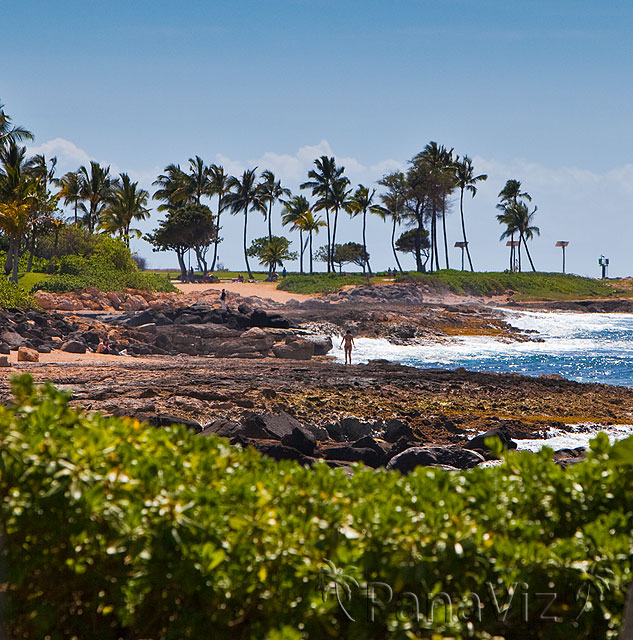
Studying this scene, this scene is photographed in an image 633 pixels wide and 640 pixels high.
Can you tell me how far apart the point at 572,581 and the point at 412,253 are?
89.6 m

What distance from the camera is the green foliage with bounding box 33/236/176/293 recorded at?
51156 mm

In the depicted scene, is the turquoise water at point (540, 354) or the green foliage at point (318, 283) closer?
the turquoise water at point (540, 354)

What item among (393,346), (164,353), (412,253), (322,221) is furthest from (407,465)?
(412,253)

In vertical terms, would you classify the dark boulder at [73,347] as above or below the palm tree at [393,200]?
below

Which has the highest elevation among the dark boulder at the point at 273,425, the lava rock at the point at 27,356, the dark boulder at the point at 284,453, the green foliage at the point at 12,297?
the green foliage at the point at 12,297

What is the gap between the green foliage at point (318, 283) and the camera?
6781 centimetres

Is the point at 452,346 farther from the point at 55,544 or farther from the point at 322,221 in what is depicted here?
the point at 322,221

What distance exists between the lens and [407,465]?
1155 centimetres

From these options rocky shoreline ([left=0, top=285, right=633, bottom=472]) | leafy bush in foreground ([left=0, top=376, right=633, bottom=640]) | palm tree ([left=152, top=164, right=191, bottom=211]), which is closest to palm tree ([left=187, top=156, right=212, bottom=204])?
palm tree ([left=152, top=164, right=191, bottom=211])

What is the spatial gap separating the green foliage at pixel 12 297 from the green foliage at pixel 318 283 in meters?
34.1

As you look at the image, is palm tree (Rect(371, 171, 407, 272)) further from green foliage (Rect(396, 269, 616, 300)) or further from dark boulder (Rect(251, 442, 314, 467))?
dark boulder (Rect(251, 442, 314, 467))

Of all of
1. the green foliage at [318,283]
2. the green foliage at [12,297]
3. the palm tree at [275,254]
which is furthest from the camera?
the palm tree at [275,254]

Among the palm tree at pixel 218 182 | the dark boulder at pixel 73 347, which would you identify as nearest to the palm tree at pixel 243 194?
the palm tree at pixel 218 182

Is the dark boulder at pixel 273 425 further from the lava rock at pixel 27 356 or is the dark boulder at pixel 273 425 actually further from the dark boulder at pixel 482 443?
the lava rock at pixel 27 356
